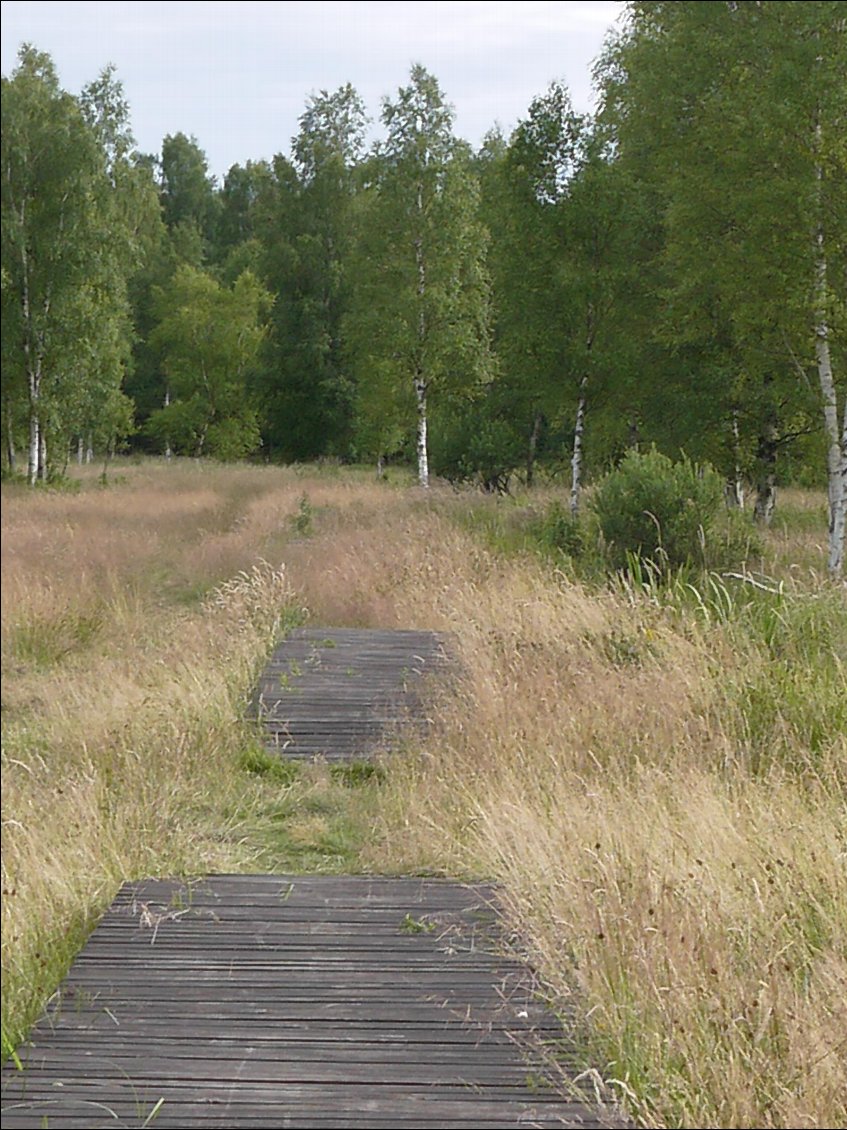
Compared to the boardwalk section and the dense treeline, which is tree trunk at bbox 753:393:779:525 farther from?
the boardwalk section

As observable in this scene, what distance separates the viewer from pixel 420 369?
79.3 feet

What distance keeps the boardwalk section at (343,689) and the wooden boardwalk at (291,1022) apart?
7.09ft

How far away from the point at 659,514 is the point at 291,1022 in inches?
321

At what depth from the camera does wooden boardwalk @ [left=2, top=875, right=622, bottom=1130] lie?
8.02 feet

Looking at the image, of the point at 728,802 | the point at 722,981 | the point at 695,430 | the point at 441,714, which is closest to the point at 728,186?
the point at 695,430

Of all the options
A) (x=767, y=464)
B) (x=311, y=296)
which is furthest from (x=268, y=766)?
(x=311, y=296)

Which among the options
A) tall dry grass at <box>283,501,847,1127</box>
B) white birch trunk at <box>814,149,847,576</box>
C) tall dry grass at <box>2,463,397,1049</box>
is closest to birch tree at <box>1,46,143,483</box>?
tall dry grass at <box>2,463,397,1049</box>

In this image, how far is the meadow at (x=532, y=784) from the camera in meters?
2.50

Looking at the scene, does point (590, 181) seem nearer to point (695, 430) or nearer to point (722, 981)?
point (695, 430)

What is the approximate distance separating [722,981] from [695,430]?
15070 mm

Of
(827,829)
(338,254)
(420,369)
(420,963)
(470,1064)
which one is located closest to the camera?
(470,1064)

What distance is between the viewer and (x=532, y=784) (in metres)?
4.72

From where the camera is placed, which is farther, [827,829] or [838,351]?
[838,351]

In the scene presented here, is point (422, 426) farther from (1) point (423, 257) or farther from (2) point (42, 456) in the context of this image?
(2) point (42, 456)
